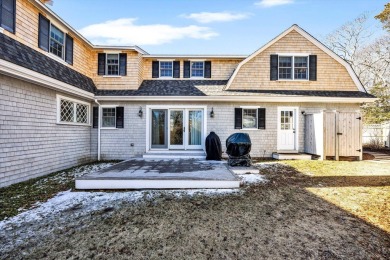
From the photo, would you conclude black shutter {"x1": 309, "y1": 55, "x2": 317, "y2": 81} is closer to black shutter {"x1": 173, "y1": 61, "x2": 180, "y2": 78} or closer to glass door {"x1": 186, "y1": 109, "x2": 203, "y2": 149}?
glass door {"x1": 186, "y1": 109, "x2": 203, "y2": 149}

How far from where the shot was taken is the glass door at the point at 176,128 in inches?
426

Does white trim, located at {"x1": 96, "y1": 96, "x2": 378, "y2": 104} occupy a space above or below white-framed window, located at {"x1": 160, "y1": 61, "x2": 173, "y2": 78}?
below

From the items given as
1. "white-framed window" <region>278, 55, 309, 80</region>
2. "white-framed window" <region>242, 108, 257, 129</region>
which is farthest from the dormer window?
"white-framed window" <region>242, 108, 257, 129</region>

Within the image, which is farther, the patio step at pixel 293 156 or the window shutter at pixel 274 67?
the window shutter at pixel 274 67

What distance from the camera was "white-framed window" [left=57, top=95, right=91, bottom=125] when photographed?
8047 mm

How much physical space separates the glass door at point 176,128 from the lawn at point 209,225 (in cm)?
572

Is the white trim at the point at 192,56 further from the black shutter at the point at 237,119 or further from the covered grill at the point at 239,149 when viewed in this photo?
the covered grill at the point at 239,149

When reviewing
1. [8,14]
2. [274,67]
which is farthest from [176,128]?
[8,14]

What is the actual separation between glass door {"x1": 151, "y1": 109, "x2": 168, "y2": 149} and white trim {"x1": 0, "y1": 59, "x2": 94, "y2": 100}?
3.48 m

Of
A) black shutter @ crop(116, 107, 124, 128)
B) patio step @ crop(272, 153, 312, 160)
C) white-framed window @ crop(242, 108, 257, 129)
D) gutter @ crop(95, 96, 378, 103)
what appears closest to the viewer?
patio step @ crop(272, 153, 312, 160)

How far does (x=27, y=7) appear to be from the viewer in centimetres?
684

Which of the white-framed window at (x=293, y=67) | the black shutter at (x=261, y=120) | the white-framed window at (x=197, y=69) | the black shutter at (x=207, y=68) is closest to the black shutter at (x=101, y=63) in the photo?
the white-framed window at (x=197, y=69)

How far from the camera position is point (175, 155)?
974 centimetres

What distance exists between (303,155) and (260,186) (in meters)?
5.42
